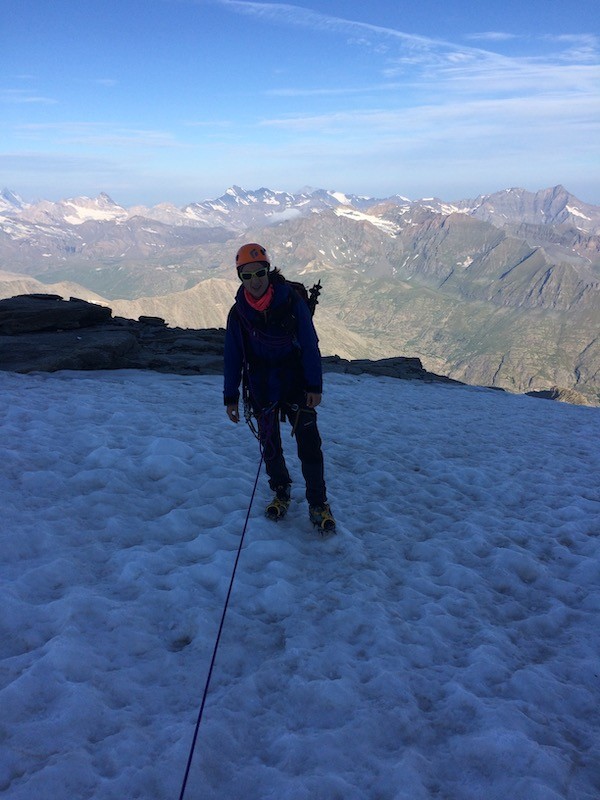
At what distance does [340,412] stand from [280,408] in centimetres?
968

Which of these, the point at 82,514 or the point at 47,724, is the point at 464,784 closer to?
the point at 47,724

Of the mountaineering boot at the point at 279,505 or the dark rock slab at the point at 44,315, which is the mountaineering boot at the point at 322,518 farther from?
the dark rock slab at the point at 44,315

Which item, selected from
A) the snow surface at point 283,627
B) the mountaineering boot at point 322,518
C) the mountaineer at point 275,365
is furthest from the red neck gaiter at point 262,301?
the snow surface at point 283,627

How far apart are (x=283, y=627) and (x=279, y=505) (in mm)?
2778

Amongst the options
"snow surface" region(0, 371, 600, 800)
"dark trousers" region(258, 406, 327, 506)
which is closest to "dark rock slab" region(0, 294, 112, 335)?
"snow surface" region(0, 371, 600, 800)

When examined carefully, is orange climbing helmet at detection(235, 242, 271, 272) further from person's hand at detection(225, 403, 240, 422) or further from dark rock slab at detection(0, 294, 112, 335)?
dark rock slab at detection(0, 294, 112, 335)

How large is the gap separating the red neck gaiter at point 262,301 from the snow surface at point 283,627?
366 cm

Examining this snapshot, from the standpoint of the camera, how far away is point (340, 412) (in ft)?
58.9

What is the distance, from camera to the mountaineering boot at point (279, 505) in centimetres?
880

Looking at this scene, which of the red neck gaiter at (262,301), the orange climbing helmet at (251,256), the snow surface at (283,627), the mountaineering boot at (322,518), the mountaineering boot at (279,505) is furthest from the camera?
the mountaineering boot at (279,505)

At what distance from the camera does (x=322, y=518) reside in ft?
28.1

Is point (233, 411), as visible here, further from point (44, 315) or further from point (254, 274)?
point (44, 315)

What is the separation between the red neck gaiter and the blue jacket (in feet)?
0.21

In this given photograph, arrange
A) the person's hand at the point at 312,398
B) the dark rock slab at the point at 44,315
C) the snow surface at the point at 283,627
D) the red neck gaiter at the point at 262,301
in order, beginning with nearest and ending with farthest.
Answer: the snow surface at the point at 283,627 < the red neck gaiter at the point at 262,301 < the person's hand at the point at 312,398 < the dark rock slab at the point at 44,315
